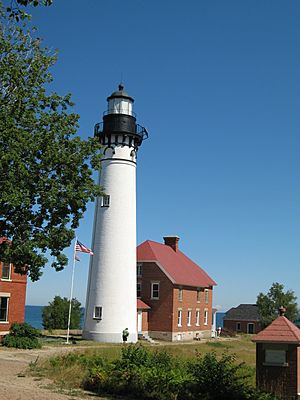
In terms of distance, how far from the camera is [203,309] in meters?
57.3

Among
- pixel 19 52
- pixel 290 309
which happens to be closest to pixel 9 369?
pixel 19 52

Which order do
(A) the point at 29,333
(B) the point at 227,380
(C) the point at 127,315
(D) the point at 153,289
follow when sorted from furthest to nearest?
(D) the point at 153,289 → (C) the point at 127,315 → (A) the point at 29,333 → (B) the point at 227,380

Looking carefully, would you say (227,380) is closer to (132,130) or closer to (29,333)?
(29,333)

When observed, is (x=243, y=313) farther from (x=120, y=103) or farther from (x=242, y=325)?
(x=120, y=103)

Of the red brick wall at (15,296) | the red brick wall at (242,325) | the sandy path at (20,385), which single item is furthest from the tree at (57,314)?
the red brick wall at (242,325)

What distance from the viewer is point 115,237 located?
133 ft

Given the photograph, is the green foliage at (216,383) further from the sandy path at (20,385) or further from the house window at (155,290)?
the house window at (155,290)

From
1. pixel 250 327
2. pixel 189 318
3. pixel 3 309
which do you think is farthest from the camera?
pixel 250 327

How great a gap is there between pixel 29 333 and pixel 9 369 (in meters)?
13.8

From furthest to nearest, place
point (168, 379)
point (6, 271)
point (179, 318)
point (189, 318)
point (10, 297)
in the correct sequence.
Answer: point (189, 318)
point (179, 318)
point (10, 297)
point (6, 271)
point (168, 379)

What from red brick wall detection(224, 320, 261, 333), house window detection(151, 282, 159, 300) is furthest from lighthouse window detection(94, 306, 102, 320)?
red brick wall detection(224, 320, 261, 333)

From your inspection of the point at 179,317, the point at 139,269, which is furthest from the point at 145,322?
the point at 139,269

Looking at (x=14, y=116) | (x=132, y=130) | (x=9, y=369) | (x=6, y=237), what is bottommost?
(x=9, y=369)

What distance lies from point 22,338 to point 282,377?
22.4m
